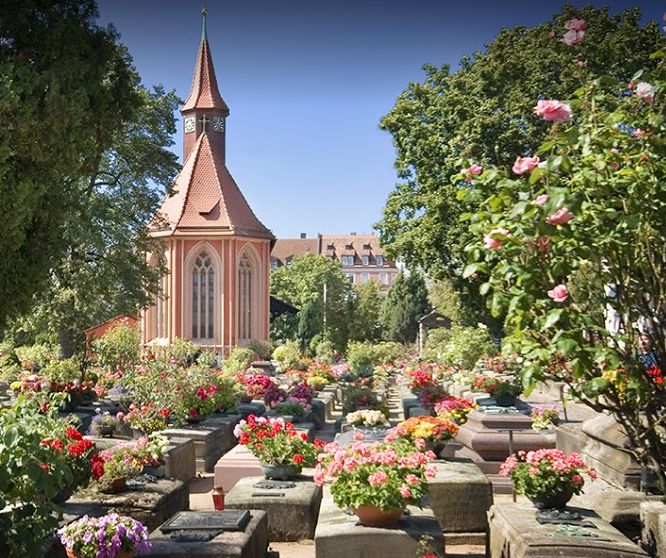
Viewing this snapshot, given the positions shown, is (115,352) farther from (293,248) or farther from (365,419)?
(293,248)

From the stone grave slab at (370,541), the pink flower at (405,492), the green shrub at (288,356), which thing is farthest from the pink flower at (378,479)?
the green shrub at (288,356)

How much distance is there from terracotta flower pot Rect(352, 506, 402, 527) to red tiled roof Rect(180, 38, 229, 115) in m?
39.6

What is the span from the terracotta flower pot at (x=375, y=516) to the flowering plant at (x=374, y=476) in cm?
6

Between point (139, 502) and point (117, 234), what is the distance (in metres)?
20.4

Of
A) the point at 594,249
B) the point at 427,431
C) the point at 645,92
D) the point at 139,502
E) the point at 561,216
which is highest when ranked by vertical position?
the point at 645,92

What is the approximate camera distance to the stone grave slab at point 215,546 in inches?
250

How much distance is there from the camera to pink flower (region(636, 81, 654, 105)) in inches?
184

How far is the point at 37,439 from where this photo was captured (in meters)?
5.03

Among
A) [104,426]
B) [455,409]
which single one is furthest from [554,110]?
[104,426]

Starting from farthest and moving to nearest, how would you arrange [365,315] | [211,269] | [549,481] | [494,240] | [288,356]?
[365,315]
[211,269]
[288,356]
[549,481]
[494,240]

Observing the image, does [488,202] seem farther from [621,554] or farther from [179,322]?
[179,322]

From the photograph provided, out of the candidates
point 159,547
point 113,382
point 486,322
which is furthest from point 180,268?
point 159,547

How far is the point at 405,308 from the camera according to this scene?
65000 mm

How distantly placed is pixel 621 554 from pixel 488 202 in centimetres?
306
